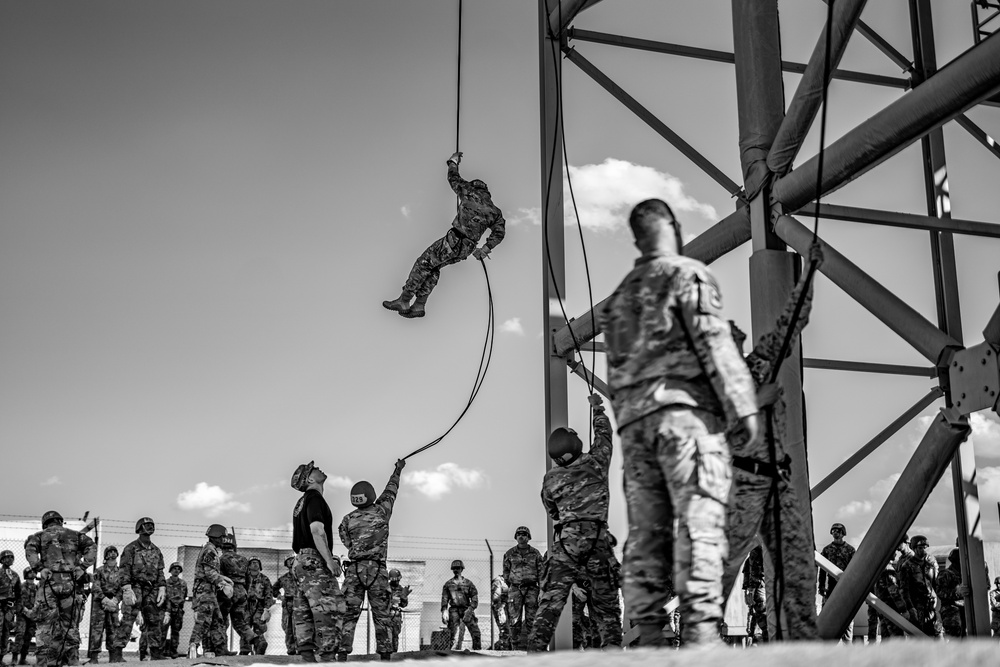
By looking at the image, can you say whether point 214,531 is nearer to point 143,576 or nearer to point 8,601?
point 143,576

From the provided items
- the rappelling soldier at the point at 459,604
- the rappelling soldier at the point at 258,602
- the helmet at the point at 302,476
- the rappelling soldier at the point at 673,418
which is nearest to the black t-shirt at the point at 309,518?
the helmet at the point at 302,476

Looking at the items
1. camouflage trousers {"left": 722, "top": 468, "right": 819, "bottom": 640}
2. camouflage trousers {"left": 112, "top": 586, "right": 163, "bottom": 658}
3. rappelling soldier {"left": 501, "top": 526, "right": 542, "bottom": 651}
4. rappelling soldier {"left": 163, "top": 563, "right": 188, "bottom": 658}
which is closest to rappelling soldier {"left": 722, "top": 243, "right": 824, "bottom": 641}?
camouflage trousers {"left": 722, "top": 468, "right": 819, "bottom": 640}

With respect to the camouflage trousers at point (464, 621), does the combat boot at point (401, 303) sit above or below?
above

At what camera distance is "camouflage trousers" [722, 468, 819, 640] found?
16.8ft

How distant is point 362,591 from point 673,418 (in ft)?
20.9

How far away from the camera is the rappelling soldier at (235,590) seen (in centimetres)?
1730

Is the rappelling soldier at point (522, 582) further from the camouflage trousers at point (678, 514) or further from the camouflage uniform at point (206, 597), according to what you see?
the camouflage trousers at point (678, 514)

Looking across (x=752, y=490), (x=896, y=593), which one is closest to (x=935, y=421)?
(x=752, y=490)

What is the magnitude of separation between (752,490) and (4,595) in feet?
51.5

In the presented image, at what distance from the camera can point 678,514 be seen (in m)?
4.24

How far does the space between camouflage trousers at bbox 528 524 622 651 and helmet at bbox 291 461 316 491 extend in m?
2.63

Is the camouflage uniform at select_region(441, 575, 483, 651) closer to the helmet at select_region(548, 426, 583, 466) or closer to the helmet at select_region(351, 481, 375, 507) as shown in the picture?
the helmet at select_region(351, 481, 375, 507)

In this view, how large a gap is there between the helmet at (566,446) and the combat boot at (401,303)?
3.65 meters

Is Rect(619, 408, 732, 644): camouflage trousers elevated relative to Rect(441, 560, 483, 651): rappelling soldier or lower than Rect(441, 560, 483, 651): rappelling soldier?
elevated
